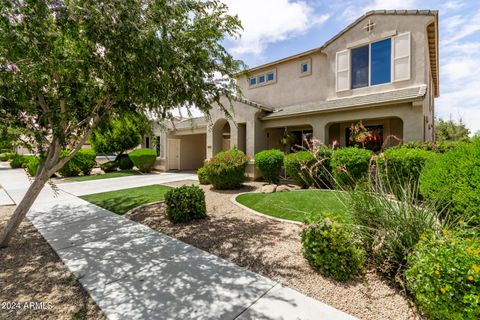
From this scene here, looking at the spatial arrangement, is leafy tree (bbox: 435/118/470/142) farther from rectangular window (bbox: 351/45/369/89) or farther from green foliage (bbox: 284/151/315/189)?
green foliage (bbox: 284/151/315/189)

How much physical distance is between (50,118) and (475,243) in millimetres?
7285

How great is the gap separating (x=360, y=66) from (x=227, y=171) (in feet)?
29.3

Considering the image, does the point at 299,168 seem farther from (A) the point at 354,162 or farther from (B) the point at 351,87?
(B) the point at 351,87

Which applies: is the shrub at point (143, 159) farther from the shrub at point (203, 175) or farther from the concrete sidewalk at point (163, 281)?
→ the concrete sidewalk at point (163, 281)

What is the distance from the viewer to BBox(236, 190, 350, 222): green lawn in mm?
6801

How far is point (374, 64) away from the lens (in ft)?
38.5

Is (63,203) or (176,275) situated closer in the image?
(176,275)

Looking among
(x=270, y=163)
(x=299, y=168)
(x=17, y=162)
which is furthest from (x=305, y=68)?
(x=17, y=162)

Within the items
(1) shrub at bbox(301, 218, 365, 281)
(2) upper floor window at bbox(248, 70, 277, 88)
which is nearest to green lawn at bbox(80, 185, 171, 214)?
(1) shrub at bbox(301, 218, 365, 281)

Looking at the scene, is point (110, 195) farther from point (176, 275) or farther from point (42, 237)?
point (176, 275)

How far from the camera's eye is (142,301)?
3.17 m

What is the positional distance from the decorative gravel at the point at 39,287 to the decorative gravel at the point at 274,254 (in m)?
2.18

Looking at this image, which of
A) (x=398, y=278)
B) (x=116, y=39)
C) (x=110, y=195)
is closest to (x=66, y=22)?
(x=116, y=39)

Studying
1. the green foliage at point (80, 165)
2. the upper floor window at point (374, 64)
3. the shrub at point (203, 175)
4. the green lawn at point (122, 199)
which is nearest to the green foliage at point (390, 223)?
the green lawn at point (122, 199)
